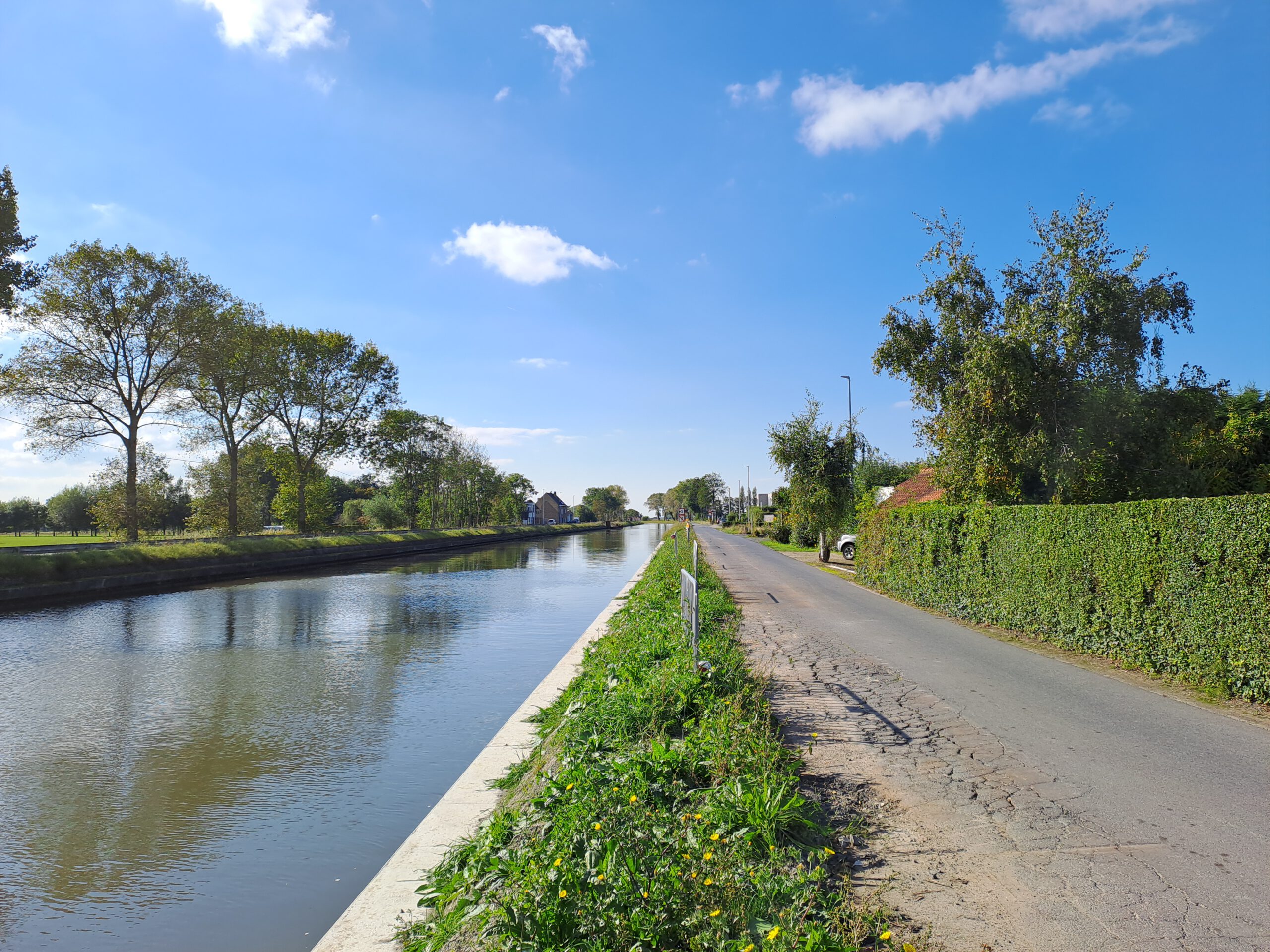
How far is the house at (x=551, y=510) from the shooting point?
152m

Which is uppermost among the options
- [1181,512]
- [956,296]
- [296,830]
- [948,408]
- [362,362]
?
[362,362]

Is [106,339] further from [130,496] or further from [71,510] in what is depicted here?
[71,510]

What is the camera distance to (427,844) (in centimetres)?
446

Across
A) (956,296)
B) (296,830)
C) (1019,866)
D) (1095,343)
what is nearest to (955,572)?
(1095,343)

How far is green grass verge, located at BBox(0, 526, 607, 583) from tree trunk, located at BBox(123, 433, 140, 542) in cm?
277

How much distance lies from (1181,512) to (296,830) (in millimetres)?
9151

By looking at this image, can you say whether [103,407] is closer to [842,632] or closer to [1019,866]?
[842,632]

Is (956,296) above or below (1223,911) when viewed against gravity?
above

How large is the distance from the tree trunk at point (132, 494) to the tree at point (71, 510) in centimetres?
4923

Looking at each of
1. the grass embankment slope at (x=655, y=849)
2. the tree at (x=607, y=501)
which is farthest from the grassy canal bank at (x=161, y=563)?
the tree at (x=607, y=501)

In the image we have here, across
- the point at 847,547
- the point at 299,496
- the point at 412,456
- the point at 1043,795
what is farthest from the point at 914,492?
the point at 412,456

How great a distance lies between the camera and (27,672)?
10.4m

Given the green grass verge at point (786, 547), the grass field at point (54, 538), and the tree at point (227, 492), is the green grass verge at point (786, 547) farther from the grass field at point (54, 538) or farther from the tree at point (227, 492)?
the grass field at point (54, 538)

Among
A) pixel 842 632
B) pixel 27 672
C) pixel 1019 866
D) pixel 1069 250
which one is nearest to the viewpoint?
pixel 1019 866
